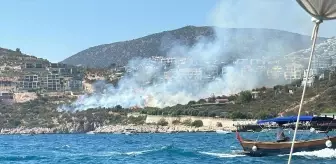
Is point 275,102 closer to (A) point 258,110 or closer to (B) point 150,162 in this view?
(A) point 258,110

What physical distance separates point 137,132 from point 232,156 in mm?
123877

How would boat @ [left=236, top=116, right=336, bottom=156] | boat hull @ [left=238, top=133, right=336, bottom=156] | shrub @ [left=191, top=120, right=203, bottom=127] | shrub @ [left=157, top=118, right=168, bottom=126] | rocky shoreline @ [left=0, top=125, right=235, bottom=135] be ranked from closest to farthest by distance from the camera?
boat @ [left=236, top=116, right=336, bottom=156]
boat hull @ [left=238, top=133, right=336, bottom=156]
shrub @ [left=191, top=120, right=203, bottom=127]
rocky shoreline @ [left=0, top=125, right=235, bottom=135]
shrub @ [left=157, top=118, right=168, bottom=126]

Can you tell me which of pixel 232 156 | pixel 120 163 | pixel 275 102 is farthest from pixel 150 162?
pixel 275 102

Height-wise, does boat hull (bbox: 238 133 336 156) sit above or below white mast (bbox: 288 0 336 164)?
below

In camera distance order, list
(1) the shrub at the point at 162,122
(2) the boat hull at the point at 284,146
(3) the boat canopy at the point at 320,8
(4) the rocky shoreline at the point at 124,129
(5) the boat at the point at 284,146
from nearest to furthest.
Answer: (3) the boat canopy at the point at 320,8 < (5) the boat at the point at 284,146 < (2) the boat hull at the point at 284,146 < (4) the rocky shoreline at the point at 124,129 < (1) the shrub at the point at 162,122

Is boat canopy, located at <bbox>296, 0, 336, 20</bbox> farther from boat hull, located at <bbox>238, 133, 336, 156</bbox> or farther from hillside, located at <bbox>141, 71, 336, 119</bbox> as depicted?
hillside, located at <bbox>141, 71, 336, 119</bbox>

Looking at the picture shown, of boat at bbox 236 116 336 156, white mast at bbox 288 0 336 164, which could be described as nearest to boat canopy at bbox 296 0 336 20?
white mast at bbox 288 0 336 164

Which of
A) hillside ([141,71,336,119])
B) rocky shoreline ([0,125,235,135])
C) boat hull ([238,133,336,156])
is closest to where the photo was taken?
boat hull ([238,133,336,156])

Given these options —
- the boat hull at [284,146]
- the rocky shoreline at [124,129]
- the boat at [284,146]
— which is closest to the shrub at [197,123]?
the rocky shoreline at [124,129]

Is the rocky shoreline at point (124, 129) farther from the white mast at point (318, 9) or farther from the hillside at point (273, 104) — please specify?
the white mast at point (318, 9)

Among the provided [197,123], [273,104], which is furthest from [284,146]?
[273,104]

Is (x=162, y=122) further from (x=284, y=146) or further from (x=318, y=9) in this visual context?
(x=318, y=9)

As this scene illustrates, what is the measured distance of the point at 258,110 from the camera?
17138cm

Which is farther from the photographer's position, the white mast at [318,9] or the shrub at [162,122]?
the shrub at [162,122]
